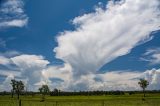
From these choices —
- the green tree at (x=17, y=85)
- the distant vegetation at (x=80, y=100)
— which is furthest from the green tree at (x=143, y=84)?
the green tree at (x=17, y=85)

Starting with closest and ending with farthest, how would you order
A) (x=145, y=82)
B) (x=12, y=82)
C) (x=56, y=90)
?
(x=145, y=82)
(x=12, y=82)
(x=56, y=90)

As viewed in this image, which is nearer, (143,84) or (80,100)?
(80,100)

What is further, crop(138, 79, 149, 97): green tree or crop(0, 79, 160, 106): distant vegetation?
crop(138, 79, 149, 97): green tree

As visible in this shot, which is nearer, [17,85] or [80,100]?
[80,100]

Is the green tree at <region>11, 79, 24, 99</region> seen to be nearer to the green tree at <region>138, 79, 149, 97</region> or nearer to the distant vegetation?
the distant vegetation

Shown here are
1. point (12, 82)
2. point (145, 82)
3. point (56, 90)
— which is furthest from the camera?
point (56, 90)

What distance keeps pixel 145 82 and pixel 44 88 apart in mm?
53230

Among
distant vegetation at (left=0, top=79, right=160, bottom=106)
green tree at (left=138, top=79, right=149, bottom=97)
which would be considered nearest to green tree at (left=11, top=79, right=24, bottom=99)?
distant vegetation at (left=0, top=79, right=160, bottom=106)

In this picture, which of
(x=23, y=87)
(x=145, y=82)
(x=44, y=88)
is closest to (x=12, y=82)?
(x=23, y=87)

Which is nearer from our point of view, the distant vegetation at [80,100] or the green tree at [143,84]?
the distant vegetation at [80,100]

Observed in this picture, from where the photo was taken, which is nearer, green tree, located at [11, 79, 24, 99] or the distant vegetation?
the distant vegetation

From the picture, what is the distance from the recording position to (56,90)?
18888 cm

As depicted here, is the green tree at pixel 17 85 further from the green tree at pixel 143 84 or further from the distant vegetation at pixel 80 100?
the green tree at pixel 143 84

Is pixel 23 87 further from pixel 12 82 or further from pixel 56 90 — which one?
pixel 56 90
